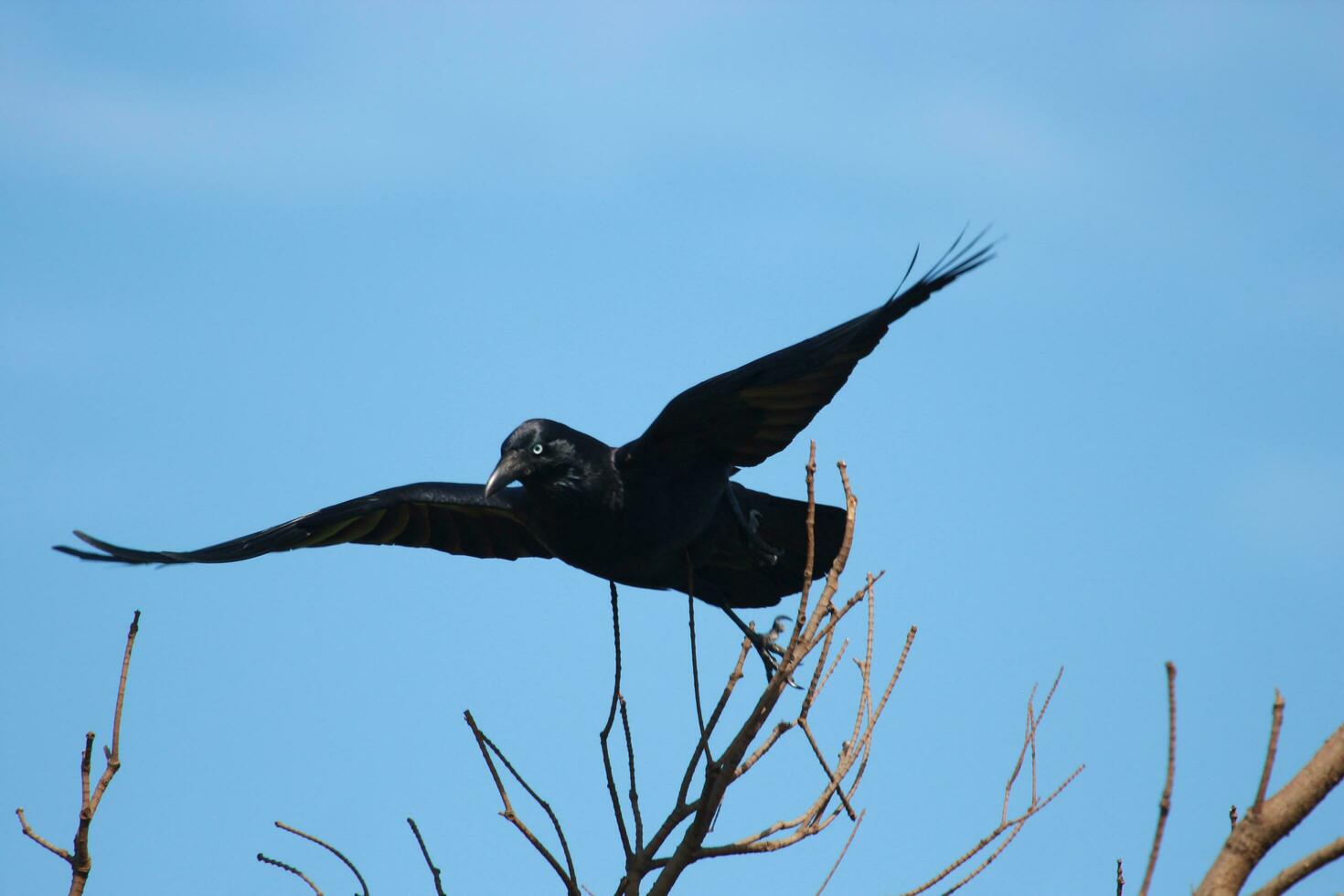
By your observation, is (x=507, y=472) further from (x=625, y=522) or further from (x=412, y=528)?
(x=412, y=528)

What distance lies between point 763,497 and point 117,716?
3.52 meters

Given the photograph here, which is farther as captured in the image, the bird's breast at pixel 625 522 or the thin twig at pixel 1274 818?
the bird's breast at pixel 625 522

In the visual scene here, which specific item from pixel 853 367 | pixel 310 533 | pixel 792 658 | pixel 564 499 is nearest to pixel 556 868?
pixel 792 658

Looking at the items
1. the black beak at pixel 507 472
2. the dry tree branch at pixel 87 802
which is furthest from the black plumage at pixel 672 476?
the dry tree branch at pixel 87 802

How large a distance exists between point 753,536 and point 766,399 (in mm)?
798

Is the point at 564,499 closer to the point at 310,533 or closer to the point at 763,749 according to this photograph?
the point at 310,533

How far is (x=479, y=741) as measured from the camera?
3.76 metres

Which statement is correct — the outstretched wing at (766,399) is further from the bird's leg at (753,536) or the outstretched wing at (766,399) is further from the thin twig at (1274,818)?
the thin twig at (1274,818)

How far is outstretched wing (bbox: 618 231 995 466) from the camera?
519cm

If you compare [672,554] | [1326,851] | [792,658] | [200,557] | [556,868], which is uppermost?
[200,557]

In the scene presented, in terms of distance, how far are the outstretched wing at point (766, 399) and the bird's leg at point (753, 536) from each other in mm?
275

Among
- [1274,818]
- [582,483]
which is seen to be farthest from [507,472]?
[1274,818]

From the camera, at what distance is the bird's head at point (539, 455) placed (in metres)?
5.31

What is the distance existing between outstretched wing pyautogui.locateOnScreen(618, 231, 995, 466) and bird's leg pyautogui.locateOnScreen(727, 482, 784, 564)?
28 centimetres
